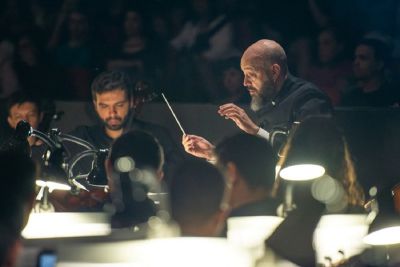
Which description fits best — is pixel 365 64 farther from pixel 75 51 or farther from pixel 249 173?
pixel 249 173

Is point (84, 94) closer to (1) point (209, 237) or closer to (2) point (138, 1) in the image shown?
(2) point (138, 1)

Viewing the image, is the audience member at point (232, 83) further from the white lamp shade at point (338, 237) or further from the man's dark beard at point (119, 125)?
the white lamp shade at point (338, 237)

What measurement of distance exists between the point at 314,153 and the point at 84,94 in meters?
3.70

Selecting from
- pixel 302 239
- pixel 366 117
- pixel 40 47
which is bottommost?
pixel 302 239

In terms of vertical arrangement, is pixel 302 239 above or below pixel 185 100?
below

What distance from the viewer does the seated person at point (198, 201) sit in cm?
259

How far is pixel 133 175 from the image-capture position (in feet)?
10.3

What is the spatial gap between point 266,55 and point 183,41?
1054 millimetres

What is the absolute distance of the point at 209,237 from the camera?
2.52m

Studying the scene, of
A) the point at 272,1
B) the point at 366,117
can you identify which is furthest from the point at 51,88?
the point at 366,117

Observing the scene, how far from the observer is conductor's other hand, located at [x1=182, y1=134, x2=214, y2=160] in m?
5.57

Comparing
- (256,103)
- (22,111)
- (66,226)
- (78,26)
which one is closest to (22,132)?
(66,226)

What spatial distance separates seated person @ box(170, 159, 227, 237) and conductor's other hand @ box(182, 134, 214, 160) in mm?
2838

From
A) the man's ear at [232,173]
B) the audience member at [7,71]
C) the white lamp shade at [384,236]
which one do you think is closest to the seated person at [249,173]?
the man's ear at [232,173]
